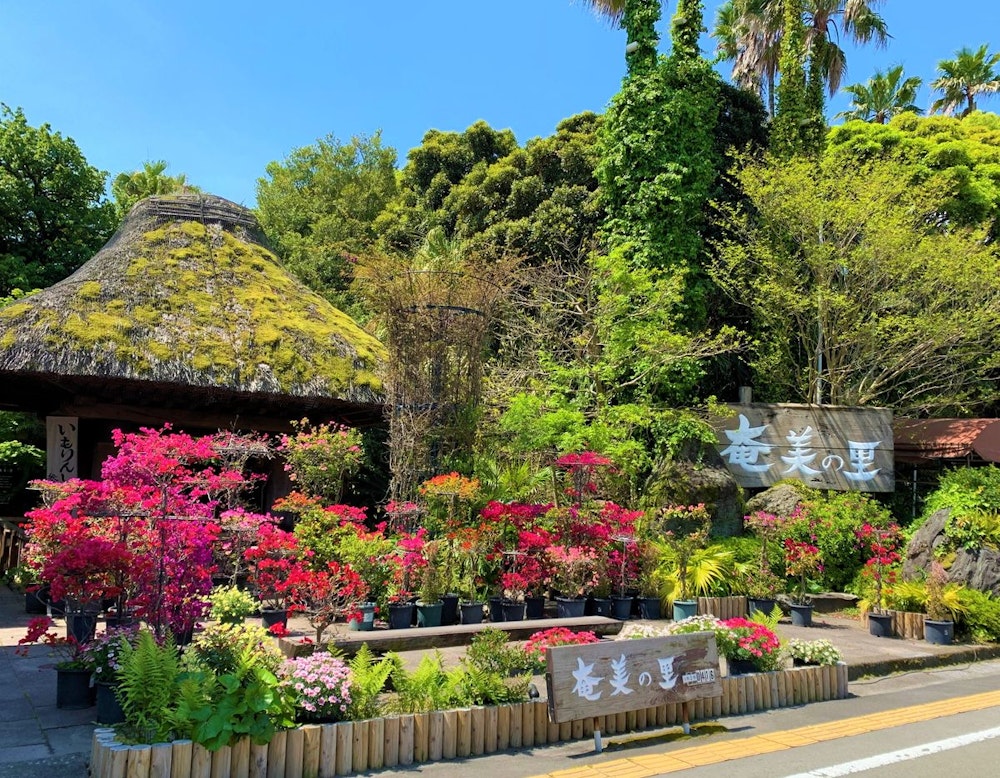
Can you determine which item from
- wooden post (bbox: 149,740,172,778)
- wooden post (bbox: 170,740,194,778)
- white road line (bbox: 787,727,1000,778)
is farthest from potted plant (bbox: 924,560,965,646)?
wooden post (bbox: 149,740,172,778)

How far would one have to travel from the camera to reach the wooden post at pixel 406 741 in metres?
4.60

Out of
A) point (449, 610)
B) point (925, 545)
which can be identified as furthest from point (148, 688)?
point (925, 545)

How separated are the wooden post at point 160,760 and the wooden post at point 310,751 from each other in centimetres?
75

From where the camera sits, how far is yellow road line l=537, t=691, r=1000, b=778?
461 cm

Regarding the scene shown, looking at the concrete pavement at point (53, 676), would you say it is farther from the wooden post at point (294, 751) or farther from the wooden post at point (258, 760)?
the wooden post at point (258, 760)

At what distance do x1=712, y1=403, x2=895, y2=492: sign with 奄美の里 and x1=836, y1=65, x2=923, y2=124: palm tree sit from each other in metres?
14.9

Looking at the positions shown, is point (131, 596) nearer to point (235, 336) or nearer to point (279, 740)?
point (279, 740)

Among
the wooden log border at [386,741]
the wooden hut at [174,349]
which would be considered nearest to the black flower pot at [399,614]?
the wooden log border at [386,741]

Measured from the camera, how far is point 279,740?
4.21 metres

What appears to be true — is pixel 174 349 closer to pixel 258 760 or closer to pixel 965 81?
pixel 258 760

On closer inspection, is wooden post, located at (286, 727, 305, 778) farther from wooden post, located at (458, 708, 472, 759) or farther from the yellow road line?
the yellow road line

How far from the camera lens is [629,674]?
5.19m

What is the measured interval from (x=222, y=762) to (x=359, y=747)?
0.84 meters

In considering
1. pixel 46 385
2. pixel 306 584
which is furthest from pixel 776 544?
pixel 46 385
